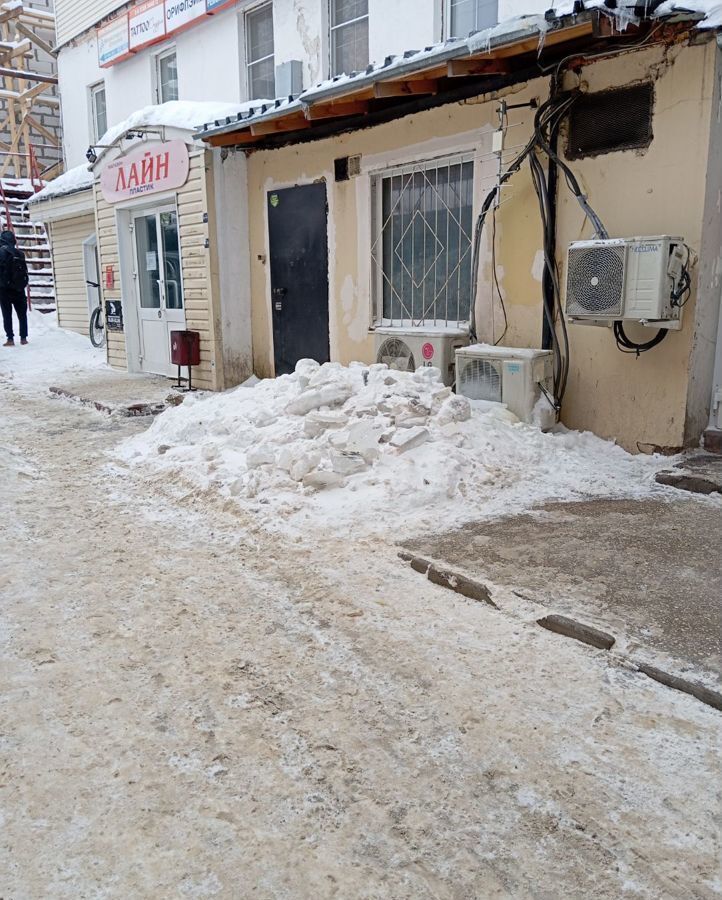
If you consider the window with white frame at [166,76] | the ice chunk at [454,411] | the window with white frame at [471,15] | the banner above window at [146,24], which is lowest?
the ice chunk at [454,411]

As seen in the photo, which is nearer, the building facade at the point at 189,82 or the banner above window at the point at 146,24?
the building facade at the point at 189,82

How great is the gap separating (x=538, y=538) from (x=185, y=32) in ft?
39.4

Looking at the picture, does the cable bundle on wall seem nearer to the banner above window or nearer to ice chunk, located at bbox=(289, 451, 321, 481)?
ice chunk, located at bbox=(289, 451, 321, 481)

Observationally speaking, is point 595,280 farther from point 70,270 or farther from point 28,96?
point 28,96

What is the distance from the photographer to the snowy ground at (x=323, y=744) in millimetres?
1905

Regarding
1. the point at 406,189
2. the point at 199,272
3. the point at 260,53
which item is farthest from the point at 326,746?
the point at 260,53

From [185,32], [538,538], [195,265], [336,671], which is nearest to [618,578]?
[538,538]

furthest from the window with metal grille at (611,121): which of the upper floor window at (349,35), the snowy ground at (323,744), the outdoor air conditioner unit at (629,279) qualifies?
the upper floor window at (349,35)

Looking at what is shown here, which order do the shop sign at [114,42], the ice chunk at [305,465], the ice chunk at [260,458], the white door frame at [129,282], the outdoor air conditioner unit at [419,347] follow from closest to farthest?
the ice chunk at [305,465]
the ice chunk at [260,458]
the outdoor air conditioner unit at [419,347]
the white door frame at [129,282]
the shop sign at [114,42]

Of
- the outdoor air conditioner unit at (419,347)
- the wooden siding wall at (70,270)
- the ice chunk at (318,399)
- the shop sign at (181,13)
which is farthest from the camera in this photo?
the wooden siding wall at (70,270)

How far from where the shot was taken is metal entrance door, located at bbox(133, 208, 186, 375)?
10734 mm

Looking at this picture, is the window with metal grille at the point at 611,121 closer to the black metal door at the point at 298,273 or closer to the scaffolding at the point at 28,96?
the black metal door at the point at 298,273

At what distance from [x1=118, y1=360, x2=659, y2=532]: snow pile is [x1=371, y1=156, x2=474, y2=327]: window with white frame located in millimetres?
1459

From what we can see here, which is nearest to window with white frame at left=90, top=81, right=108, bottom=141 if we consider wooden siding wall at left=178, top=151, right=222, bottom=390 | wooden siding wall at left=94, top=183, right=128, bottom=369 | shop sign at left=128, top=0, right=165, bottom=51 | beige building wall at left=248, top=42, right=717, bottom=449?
shop sign at left=128, top=0, right=165, bottom=51
